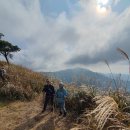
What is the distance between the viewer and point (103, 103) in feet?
9.15

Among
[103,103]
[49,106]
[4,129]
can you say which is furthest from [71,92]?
[103,103]

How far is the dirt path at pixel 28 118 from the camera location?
17125 mm

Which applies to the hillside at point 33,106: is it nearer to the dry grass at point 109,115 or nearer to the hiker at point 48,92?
the hiker at point 48,92

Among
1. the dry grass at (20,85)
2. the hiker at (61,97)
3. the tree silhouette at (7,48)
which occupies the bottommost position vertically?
the hiker at (61,97)

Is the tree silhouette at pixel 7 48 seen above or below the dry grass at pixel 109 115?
above

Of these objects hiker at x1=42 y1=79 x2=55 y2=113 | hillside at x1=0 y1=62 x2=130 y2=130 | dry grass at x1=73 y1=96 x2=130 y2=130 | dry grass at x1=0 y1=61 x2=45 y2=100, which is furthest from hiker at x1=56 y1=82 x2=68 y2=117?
dry grass at x1=73 y1=96 x2=130 y2=130

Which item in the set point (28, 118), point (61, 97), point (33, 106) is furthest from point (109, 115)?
point (33, 106)

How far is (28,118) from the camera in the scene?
60.4ft

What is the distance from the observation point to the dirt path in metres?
17.1

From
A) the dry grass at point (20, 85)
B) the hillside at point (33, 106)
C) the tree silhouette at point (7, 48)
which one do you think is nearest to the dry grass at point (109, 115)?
the hillside at point (33, 106)

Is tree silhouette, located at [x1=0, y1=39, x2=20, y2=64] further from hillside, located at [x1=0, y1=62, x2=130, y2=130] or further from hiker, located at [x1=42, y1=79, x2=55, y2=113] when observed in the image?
hiker, located at [x1=42, y1=79, x2=55, y2=113]

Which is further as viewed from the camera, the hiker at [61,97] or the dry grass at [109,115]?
the hiker at [61,97]

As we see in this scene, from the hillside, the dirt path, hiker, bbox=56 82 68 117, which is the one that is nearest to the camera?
the dirt path

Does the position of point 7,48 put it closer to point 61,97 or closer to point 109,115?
point 61,97
